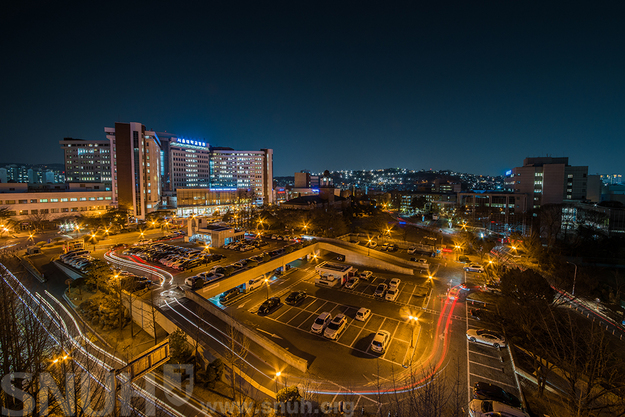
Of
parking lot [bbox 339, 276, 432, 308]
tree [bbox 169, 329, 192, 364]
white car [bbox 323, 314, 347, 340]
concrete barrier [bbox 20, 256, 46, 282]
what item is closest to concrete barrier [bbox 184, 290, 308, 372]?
tree [bbox 169, 329, 192, 364]

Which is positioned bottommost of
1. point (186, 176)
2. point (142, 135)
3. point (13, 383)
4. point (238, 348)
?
point (238, 348)

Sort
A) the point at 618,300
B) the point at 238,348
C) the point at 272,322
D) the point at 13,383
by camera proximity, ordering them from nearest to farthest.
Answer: the point at 13,383
the point at 238,348
the point at 272,322
the point at 618,300

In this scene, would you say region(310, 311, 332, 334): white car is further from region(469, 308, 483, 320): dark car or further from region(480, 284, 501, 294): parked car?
region(480, 284, 501, 294): parked car

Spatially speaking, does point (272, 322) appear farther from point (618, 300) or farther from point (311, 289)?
point (618, 300)

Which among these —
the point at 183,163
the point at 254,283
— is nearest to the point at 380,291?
the point at 254,283

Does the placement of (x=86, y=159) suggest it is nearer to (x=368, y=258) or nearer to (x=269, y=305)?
(x=269, y=305)

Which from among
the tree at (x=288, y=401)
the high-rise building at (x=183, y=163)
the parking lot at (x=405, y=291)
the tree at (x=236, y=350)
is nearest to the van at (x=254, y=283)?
the parking lot at (x=405, y=291)

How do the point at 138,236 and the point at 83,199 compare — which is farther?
the point at 83,199

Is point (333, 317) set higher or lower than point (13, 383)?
lower

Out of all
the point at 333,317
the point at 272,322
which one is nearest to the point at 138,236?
the point at 272,322
